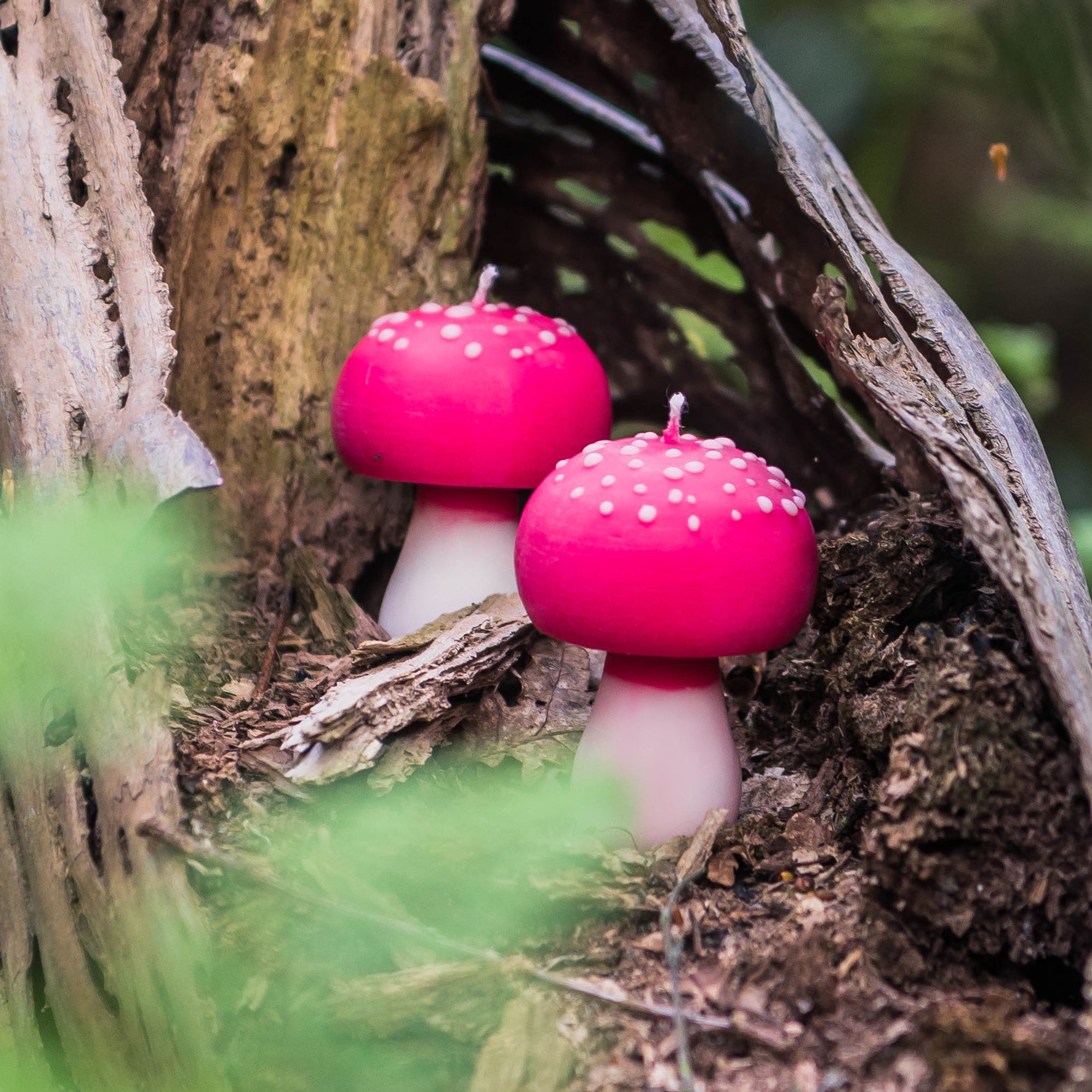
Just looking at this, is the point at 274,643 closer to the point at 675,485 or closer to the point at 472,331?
the point at 472,331

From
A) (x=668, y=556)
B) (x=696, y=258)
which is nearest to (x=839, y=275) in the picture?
A: (x=696, y=258)

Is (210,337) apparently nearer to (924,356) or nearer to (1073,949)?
(924,356)

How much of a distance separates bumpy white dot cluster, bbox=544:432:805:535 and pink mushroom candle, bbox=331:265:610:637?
1.35ft

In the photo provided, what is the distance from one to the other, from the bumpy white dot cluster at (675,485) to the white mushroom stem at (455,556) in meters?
0.65

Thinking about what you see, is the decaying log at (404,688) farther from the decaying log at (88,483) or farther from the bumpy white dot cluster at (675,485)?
the bumpy white dot cluster at (675,485)

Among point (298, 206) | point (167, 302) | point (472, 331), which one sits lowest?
point (472, 331)

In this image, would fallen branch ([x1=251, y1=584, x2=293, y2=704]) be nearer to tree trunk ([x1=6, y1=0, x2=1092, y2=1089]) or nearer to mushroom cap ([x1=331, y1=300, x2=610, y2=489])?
tree trunk ([x1=6, y1=0, x2=1092, y2=1089])

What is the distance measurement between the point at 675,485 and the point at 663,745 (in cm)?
51

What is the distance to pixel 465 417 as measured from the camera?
239cm

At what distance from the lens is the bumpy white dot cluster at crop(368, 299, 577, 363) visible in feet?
7.95

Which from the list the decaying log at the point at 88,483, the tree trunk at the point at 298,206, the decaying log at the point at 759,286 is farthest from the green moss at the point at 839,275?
the decaying log at the point at 88,483

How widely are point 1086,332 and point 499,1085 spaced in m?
5.71

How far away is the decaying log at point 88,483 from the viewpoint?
5.25ft

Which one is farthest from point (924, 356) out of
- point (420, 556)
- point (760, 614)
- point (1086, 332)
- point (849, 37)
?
point (1086, 332)
